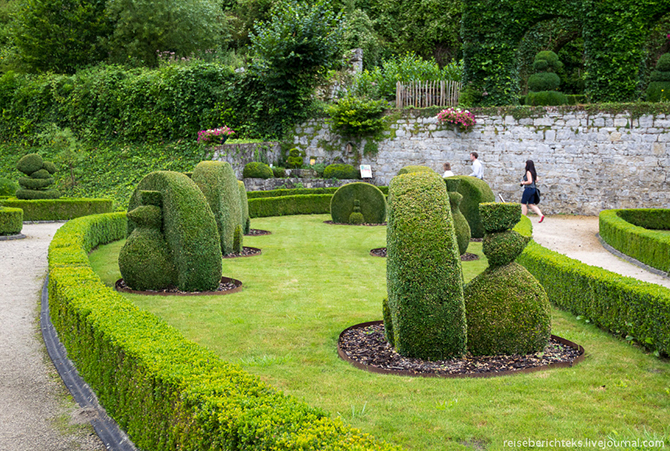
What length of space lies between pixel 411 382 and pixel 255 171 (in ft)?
51.3

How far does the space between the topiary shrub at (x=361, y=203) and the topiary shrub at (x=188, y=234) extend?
8.30m

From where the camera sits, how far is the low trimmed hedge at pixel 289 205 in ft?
58.2

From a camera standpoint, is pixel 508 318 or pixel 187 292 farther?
pixel 187 292

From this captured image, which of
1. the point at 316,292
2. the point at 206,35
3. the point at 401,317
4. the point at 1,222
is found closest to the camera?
the point at 401,317

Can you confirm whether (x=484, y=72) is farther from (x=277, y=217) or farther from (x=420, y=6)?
(x=420, y=6)

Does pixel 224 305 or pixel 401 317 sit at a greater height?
pixel 401 317

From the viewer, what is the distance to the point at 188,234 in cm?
733

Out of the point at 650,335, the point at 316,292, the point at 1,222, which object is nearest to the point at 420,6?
the point at 1,222

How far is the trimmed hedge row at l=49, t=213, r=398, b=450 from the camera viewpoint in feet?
8.22

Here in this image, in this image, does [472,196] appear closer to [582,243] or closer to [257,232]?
[582,243]

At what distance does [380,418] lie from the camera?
144 inches

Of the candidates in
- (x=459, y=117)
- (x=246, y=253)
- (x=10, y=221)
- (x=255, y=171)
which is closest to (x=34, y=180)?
(x=10, y=221)

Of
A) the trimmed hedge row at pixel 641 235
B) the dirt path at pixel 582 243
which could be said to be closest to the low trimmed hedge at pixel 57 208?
the dirt path at pixel 582 243

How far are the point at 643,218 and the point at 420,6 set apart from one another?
2136cm
